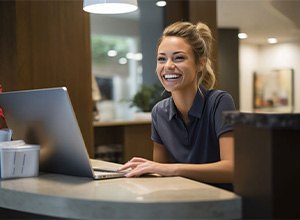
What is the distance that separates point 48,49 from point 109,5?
1.36 meters

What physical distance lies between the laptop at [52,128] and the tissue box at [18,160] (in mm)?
66

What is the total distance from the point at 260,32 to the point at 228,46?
0.76m

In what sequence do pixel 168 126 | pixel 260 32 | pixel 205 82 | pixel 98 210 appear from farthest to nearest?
pixel 260 32, pixel 205 82, pixel 168 126, pixel 98 210

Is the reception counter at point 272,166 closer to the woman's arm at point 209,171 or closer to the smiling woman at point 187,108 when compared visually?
the woman's arm at point 209,171

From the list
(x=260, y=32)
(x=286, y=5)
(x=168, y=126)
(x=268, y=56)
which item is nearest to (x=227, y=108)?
(x=168, y=126)

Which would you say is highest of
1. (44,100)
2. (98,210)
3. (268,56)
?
(268,56)

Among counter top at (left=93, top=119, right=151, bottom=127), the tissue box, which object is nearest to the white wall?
counter top at (left=93, top=119, right=151, bottom=127)

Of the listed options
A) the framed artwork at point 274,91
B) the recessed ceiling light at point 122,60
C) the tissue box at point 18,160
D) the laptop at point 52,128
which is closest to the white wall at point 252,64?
the framed artwork at point 274,91

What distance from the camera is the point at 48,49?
3.44m

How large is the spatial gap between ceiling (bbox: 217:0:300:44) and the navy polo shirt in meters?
3.13

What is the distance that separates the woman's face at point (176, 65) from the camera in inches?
73.2

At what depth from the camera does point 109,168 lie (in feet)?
5.36

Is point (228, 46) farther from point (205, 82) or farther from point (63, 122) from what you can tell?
point (63, 122)

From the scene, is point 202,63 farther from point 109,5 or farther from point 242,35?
point 242,35
